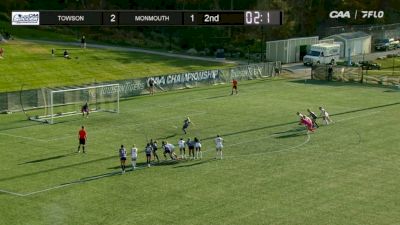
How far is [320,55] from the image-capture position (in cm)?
8950

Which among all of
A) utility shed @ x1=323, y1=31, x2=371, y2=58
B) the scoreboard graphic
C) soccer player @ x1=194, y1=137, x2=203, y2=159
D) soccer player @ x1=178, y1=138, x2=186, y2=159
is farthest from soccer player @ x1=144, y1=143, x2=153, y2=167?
utility shed @ x1=323, y1=31, x2=371, y2=58

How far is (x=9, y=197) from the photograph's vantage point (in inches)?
1247

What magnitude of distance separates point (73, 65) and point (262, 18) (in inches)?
1041

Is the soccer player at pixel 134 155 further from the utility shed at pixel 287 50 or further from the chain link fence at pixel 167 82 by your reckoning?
the utility shed at pixel 287 50

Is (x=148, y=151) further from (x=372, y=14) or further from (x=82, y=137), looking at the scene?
(x=372, y=14)

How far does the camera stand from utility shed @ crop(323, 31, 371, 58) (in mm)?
98931

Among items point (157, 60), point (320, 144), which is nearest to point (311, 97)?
point (320, 144)

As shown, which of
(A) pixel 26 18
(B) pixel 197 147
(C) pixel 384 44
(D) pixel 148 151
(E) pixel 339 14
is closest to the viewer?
(D) pixel 148 151

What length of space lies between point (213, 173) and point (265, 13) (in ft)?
95.1

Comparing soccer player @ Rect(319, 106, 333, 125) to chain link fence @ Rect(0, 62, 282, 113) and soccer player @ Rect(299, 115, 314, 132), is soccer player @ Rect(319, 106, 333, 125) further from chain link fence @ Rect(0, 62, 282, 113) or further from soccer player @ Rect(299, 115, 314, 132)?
chain link fence @ Rect(0, 62, 282, 113)

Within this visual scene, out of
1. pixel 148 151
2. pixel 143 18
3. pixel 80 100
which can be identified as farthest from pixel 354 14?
pixel 148 151

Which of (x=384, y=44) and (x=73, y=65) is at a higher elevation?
(x=384, y=44)

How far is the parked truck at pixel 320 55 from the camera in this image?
8900 centimetres

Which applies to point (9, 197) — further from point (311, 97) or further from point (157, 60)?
point (157, 60)
